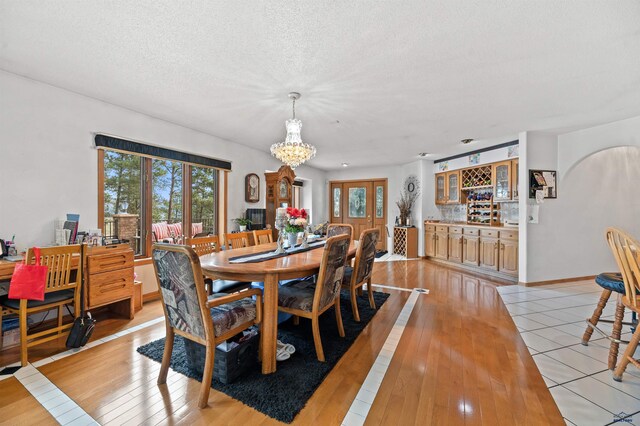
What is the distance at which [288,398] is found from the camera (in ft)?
5.63

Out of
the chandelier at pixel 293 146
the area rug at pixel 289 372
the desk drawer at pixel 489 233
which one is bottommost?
the area rug at pixel 289 372

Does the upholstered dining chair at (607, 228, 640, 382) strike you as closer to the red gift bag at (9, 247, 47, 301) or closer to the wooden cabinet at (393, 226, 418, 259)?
the red gift bag at (9, 247, 47, 301)

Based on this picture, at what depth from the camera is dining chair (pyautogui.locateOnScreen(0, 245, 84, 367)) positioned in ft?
6.89

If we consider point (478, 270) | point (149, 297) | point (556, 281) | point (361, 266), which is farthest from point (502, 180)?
point (149, 297)

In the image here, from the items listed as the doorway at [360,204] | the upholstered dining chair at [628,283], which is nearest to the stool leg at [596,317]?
the upholstered dining chair at [628,283]

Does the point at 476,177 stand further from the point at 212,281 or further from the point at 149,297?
the point at 149,297

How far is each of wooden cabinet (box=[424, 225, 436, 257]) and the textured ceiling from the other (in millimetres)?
3139

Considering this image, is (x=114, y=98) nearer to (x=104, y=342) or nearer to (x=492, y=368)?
(x=104, y=342)

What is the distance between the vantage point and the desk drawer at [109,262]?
2643 mm

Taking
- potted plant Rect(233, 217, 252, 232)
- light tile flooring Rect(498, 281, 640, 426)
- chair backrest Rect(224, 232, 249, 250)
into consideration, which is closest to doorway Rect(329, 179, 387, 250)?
potted plant Rect(233, 217, 252, 232)

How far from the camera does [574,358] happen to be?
A: 222cm

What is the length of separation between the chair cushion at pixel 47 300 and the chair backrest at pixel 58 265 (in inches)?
2.3

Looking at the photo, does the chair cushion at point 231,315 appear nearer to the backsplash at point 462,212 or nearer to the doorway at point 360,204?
the backsplash at point 462,212

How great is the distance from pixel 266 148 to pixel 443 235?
163 inches
